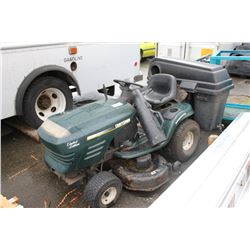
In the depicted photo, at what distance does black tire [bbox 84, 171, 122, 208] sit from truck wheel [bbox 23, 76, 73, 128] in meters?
1.61

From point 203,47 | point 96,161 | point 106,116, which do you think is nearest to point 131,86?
point 106,116

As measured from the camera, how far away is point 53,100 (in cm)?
402

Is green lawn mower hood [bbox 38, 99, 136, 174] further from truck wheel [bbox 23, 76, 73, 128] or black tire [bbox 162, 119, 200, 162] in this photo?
truck wheel [bbox 23, 76, 73, 128]

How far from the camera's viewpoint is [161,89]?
3.28 meters

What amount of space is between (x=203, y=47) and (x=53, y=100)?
355 centimetres

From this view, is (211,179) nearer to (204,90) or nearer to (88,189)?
(88,189)

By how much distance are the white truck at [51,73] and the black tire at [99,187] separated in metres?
1.59

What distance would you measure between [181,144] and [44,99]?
6.55 ft

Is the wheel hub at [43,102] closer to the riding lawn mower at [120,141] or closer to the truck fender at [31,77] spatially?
the truck fender at [31,77]

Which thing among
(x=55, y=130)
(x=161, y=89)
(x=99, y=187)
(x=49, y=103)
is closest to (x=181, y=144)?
(x=161, y=89)

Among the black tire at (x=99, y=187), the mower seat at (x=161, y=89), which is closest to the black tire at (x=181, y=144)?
the mower seat at (x=161, y=89)

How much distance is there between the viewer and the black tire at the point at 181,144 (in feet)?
10.1

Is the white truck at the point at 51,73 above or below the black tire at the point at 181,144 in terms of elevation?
above

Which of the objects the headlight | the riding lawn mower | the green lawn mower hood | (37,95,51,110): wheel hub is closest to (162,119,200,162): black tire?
the riding lawn mower
